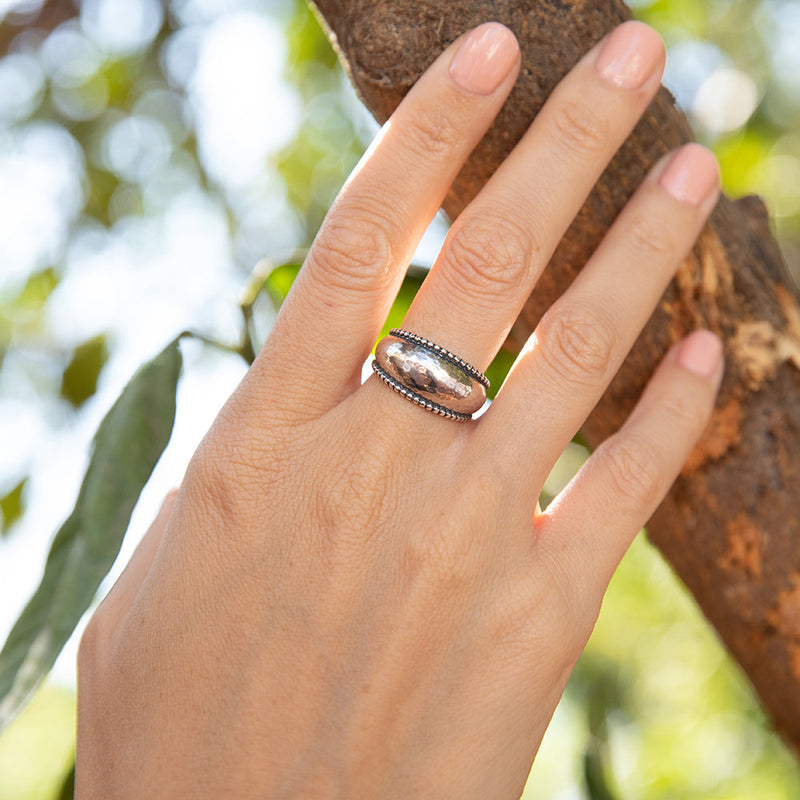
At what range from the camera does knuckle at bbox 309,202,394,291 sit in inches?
24.2

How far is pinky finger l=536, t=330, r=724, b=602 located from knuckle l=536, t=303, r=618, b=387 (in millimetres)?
85

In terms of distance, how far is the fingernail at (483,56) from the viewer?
1.94 feet

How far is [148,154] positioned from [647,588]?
6.45ft

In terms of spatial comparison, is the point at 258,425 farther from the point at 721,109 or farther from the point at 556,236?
the point at 721,109

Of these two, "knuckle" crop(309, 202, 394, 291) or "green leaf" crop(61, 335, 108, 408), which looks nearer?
"knuckle" crop(309, 202, 394, 291)

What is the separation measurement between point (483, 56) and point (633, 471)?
37 centimetres

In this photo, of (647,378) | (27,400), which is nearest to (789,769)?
(647,378)

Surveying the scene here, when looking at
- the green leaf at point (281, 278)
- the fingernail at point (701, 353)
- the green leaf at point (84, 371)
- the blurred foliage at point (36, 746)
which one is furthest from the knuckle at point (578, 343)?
the blurred foliage at point (36, 746)

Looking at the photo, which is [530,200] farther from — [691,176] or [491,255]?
[691,176]

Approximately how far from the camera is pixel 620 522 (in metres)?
0.65

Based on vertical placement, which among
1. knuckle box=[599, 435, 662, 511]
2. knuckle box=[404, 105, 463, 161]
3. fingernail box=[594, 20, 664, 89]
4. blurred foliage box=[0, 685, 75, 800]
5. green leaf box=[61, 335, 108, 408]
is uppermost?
fingernail box=[594, 20, 664, 89]

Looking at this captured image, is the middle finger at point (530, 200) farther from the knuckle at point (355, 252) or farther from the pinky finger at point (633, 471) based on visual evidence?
the pinky finger at point (633, 471)

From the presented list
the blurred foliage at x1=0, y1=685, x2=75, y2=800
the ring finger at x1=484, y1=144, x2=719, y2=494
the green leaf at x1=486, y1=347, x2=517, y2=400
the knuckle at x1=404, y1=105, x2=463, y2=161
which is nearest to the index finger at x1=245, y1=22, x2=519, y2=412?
the knuckle at x1=404, y1=105, x2=463, y2=161

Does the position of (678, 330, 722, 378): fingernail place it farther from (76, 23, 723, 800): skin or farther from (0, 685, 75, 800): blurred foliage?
(0, 685, 75, 800): blurred foliage
